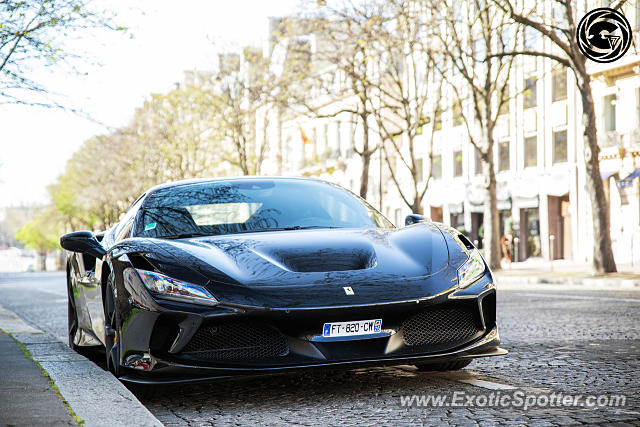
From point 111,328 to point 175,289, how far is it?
0.92m

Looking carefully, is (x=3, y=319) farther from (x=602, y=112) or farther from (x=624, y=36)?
(x=602, y=112)

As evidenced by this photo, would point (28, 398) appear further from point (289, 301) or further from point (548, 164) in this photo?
point (548, 164)

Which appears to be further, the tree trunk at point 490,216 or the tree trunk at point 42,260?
the tree trunk at point 42,260

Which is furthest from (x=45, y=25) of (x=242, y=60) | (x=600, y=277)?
(x=242, y=60)

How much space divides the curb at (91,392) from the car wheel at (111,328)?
8 cm

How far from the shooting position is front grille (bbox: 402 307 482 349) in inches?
198

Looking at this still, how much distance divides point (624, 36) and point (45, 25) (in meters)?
14.7

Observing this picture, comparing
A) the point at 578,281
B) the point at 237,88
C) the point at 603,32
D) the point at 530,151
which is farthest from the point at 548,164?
the point at 578,281

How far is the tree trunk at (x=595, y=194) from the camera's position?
76.1 feet

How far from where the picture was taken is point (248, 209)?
245 inches

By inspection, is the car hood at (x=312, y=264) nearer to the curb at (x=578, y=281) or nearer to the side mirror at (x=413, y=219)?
the side mirror at (x=413, y=219)

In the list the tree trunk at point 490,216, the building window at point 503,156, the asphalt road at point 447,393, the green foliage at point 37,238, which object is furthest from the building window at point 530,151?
the green foliage at point 37,238

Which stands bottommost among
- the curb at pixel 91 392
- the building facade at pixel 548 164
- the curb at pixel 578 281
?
Result: the curb at pixel 578 281

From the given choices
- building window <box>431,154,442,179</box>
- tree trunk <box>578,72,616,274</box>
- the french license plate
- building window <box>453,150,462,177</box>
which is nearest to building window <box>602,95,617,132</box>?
building window <box>453,150,462,177</box>
